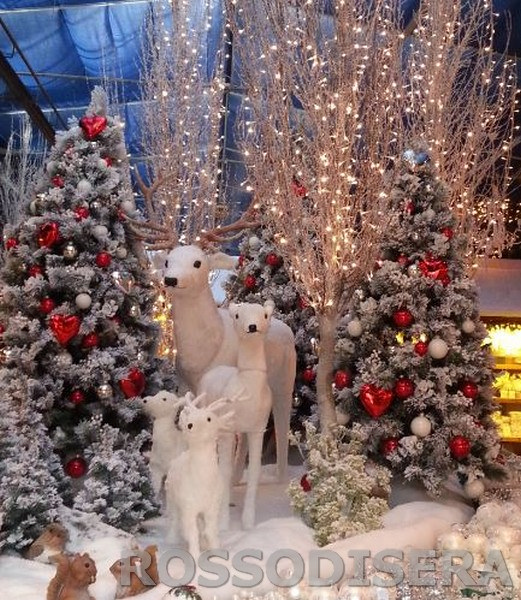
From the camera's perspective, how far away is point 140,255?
5.33 metres

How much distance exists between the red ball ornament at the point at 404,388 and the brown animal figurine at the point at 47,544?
2015mm

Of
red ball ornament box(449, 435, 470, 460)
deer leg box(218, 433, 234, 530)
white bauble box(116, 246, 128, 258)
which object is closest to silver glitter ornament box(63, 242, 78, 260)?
white bauble box(116, 246, 128, 258)

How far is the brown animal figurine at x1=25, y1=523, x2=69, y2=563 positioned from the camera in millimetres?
3748

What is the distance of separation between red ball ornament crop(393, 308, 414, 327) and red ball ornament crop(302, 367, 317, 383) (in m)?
1.17

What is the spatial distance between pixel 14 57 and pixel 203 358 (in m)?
7.16

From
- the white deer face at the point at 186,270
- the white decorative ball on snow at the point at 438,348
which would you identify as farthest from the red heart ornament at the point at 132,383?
the white decorative ball on snow at the point at 438,348

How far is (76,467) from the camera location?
466 cm

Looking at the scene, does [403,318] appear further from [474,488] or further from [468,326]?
[474,488]

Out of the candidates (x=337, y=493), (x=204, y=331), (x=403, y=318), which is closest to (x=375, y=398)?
(x=403, y=318)

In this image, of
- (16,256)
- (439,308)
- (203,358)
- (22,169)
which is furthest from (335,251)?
(22,169)

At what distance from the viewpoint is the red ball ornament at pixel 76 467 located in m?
4.66

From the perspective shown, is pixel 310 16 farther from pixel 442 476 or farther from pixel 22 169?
pixel 22 169

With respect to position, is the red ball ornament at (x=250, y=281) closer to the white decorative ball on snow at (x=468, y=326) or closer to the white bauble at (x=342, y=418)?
the white bauble at (x=342, y=418)

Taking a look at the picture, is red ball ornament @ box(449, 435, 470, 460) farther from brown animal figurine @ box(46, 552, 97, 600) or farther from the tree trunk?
brown animal figurine @ box(46, 552, 97, 600)
